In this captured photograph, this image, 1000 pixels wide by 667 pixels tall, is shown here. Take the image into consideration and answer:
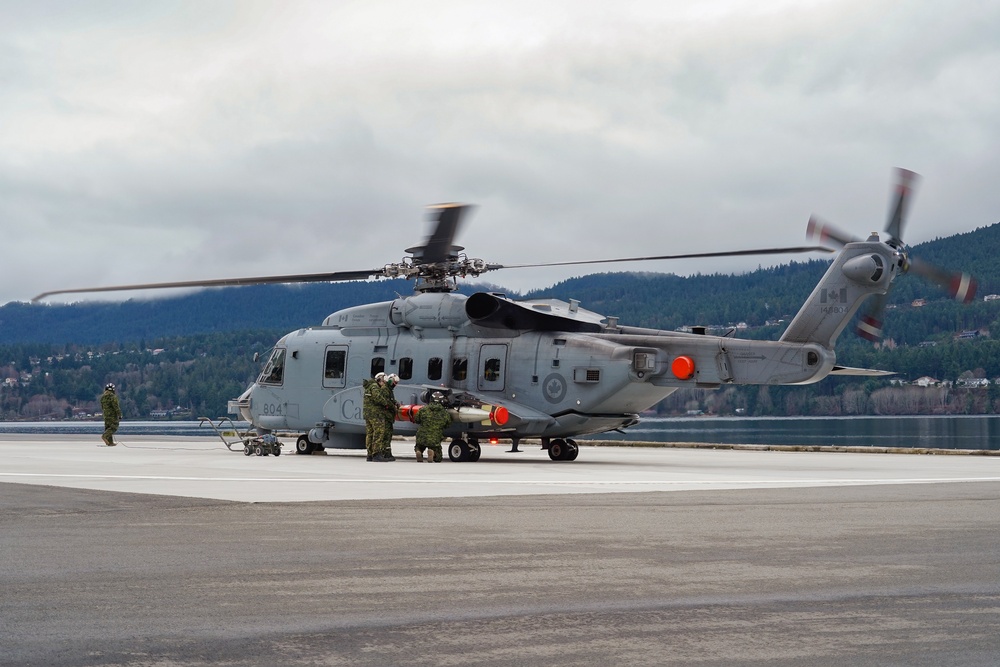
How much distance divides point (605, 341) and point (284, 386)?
9.71 meters

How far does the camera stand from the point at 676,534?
12.0 metres

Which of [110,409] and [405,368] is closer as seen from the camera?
[405,368]

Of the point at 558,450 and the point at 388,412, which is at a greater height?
the point at 388,412

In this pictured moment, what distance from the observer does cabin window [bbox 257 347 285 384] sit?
34312 mm

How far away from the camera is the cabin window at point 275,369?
34312mm

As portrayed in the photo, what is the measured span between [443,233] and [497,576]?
19219mm

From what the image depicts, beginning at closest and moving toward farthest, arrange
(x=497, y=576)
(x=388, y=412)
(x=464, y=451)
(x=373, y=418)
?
(x=497, y=576) < (x=373, y=418) < (x=388, y=412) < (x=464, y=451)

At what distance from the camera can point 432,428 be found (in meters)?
29.2

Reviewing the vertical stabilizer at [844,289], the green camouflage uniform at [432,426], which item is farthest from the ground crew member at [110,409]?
the vertical stabilizer at [844,289]

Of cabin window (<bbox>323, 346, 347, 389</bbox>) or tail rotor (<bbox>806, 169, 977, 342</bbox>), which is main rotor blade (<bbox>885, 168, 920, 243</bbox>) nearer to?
tail rotor (<bbox>806, 169, 977, 342</bbox>)

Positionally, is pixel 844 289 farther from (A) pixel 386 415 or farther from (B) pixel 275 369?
(B) pixel 275 369

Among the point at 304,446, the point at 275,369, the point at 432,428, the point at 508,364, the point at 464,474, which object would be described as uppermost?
the point at 508,364

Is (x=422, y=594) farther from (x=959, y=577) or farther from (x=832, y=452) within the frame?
(x=832, y=452)

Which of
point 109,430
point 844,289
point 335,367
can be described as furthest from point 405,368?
point 109,430
